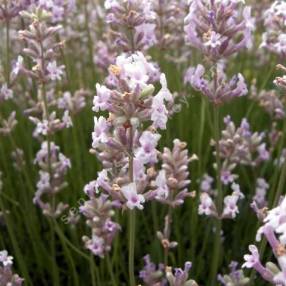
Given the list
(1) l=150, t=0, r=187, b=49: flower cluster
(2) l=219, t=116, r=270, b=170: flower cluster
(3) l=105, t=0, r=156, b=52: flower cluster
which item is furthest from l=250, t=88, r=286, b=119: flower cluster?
(3) l=105, t=0, r=156, b=52: flower cluster

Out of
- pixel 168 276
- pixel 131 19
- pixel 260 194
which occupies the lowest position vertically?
pixel 260 194

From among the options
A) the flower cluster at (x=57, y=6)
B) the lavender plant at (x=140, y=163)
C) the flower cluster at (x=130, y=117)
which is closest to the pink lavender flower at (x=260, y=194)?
the lavender plant at (x=140, y=163)

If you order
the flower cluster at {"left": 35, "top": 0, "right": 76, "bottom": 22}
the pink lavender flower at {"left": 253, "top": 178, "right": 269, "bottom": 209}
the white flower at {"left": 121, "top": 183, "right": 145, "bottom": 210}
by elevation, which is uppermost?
the flower cluster at {"left": 35, "top": 0, "right": 76, "bottom": 22}

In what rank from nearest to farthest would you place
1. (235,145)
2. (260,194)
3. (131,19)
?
(131,19), (235,145), (260,194)

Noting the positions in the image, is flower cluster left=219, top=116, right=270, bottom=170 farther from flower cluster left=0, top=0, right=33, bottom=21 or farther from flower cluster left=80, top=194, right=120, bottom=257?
flower cluster left=0, top=0, right=33, bottom=21

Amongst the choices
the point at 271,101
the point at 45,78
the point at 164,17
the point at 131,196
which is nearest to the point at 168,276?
the point at 131,196

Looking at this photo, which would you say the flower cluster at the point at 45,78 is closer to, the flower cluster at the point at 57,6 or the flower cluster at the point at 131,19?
the flower cluster at the point at 57,6

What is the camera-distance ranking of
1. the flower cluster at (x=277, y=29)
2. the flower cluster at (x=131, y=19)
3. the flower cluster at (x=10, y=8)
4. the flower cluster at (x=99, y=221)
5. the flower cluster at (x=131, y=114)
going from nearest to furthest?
1. the flower cluster at (x=131, y=114)
2. the flower cluster at (x=99, y=221)
3. the flower cluster at (x=131, y=19)
4. the flower cluster at (x=277, y=29)
5. the flower cluster at (x=10, y=8)

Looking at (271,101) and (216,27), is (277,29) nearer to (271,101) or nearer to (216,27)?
(271,101)
